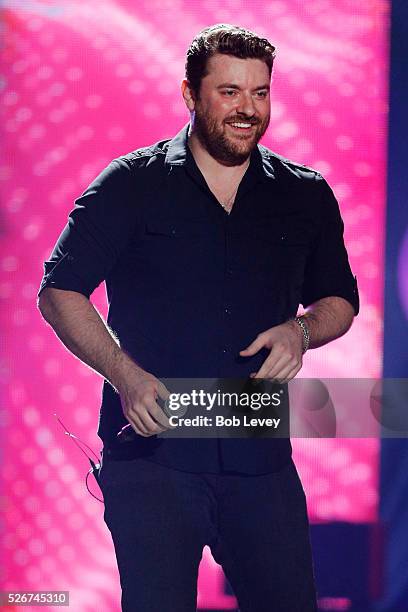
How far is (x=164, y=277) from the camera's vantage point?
1696 mm

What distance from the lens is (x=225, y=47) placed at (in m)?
1.73

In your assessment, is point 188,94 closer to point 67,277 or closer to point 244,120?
point 244,120

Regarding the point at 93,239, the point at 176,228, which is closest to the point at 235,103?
the point at 176,228

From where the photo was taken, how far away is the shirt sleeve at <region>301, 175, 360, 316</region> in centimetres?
185

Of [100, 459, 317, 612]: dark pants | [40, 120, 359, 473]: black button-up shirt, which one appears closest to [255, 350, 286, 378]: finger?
[40, 120, 359, 473]: black button-up shirt

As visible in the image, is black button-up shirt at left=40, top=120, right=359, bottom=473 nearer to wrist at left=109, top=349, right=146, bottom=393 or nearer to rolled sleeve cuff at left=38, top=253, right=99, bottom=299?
rolled sleeve cuff at left=38, top=253, right=99, bottom=299

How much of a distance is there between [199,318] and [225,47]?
22.0 inches

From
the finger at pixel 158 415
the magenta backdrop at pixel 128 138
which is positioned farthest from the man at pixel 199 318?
the magenta backdrop at pixel 128 138

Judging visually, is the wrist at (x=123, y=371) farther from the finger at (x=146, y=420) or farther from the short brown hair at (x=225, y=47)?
the short brown hair at (x=225, y=47)

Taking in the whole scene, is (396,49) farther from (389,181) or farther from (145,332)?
(145,332)

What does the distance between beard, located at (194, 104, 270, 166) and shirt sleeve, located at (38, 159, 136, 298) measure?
0.68ft

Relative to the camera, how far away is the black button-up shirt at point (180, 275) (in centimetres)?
168

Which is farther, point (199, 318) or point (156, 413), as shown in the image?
point (199, 318)

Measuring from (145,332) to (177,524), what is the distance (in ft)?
1.25
